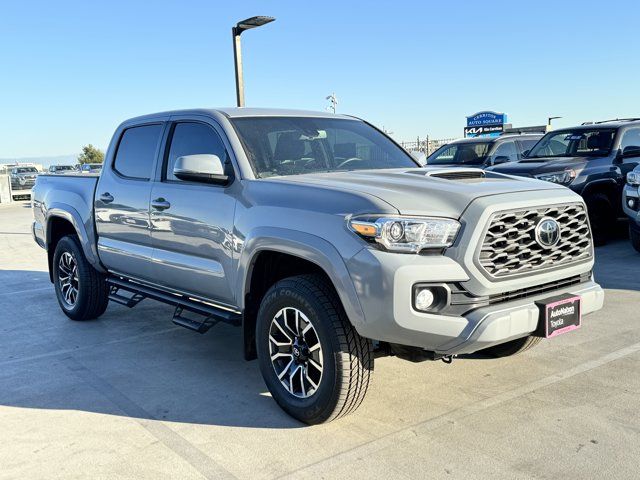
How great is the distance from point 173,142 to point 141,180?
0.48 meters

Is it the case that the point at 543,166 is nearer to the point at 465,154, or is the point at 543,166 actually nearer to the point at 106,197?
the point at 465,154

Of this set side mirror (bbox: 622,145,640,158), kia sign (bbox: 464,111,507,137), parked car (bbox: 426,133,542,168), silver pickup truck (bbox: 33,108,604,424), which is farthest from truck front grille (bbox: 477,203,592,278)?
kia sign (bbox: 464,111,507,137)

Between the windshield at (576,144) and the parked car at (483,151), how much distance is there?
64.0 inches

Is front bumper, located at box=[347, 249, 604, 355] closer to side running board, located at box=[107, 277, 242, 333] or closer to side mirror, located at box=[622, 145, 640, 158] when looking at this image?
side running board, located at box=[107, 277, 242, 333]

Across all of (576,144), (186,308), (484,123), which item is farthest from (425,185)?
(484,123)

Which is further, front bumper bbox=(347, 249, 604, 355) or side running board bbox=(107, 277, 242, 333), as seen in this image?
side running board bbox=(107, 277, 242, 333)

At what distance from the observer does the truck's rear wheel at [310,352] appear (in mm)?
3391

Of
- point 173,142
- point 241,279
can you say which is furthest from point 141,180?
point 241,279

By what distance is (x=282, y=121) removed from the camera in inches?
183

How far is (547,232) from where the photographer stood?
351 centimetres

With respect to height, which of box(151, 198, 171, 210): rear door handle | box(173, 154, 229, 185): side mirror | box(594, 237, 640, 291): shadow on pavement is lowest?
box(594, 237, 640, 291): shadow on pavement

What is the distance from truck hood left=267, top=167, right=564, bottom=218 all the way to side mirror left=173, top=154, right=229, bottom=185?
1.20 ft

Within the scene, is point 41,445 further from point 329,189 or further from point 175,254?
point 329,189

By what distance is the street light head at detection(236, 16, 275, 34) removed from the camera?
11195mm
